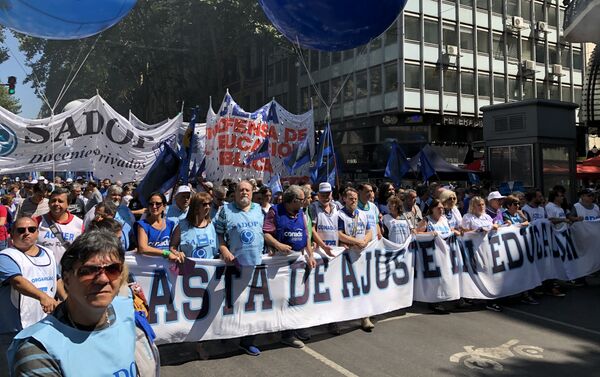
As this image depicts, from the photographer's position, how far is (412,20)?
28625 millimetres

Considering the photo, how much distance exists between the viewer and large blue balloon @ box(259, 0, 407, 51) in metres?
6.98

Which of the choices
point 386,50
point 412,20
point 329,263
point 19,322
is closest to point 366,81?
point 386,50

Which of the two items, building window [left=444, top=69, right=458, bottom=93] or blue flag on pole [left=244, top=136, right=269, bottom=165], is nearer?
blue flag on pole [left=244, top=136, right=269, bottom=165]

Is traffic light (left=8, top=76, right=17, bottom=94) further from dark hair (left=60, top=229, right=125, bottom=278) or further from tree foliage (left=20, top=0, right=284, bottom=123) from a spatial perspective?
dark hair (left=60, top=229, right=125, bottom=278)

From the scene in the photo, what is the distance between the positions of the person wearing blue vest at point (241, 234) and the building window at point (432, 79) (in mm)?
25819

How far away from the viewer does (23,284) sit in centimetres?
334

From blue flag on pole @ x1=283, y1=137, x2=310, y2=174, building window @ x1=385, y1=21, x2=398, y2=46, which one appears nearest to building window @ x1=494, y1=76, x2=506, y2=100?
building window @ x1=385, y1=21, x2=398, y2=46

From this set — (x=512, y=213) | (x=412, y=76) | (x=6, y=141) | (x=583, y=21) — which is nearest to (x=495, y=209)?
(x=512, y=213)

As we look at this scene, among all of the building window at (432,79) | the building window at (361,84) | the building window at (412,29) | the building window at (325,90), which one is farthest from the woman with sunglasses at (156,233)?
the building window at (325,90)

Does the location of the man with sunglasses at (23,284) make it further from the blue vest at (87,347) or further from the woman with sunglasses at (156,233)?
the blue vest at (87,347)

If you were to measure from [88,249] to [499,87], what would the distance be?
33.4 m

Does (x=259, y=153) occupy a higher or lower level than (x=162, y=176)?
higher

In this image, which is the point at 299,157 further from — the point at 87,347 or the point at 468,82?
the point at 468,82

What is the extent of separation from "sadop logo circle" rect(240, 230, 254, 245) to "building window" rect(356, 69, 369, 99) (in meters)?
26.3
